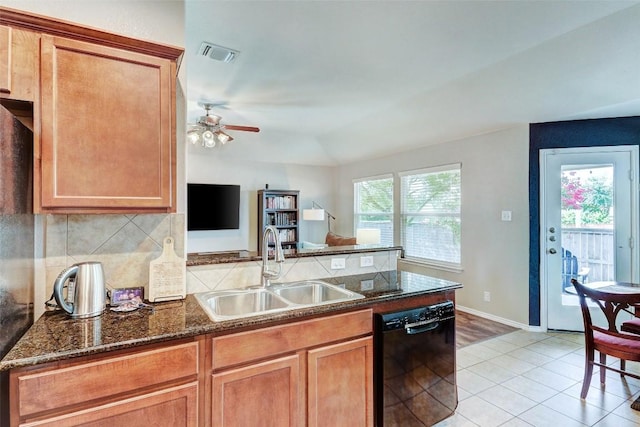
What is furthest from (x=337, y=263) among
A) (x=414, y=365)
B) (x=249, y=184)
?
(x=249, y=184)

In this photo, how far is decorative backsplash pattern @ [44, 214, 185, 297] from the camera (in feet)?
5.24

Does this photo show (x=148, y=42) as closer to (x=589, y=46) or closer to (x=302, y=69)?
(x=302, y=69)

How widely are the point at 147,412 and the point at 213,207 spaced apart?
15.9ft

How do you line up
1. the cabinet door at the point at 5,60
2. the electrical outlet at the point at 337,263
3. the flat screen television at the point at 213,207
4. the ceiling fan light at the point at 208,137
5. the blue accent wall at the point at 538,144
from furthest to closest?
the flat screen television at the point at 213,207 < the ceiling fan light at the point at 208,137 < the blue accent wall at the point at 538,144 < the electrical outlet at the point at 337,263 < the cabinet door at the point at 5,60

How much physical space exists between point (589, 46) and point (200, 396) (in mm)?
3605

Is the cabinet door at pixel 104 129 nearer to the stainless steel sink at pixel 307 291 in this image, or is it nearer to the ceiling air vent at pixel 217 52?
the stainless steel sink at pixel 307 291

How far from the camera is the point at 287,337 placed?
152cm

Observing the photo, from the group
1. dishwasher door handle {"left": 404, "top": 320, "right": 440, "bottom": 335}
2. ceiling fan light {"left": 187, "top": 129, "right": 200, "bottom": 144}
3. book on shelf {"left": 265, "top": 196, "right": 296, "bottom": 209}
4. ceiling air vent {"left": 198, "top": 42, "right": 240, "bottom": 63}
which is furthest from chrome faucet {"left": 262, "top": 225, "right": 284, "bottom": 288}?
book on shelf {"left": 265, "top": 196, "right": 296, "bottom": 209}

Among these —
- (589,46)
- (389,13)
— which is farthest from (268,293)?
(589,46)

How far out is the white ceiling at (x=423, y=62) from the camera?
7.20ft

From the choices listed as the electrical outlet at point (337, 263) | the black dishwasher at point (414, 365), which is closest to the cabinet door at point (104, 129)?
the electrical outlet at point (337, 263)

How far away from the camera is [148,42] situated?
1.51 metres

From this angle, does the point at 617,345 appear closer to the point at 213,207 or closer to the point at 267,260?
the point at 267,260

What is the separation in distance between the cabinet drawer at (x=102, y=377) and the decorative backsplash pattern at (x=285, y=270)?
635mm
